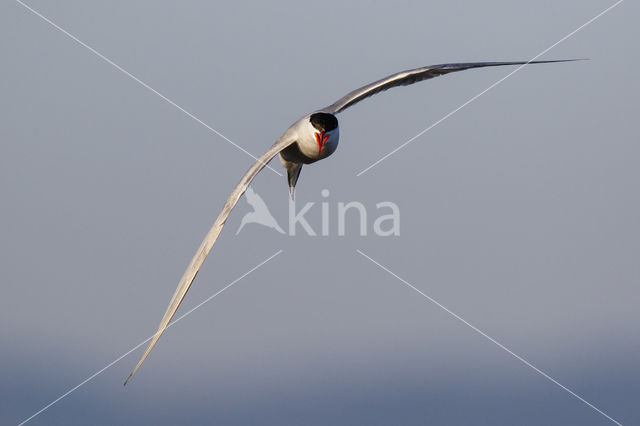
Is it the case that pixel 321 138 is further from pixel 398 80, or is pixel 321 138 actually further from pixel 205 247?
pixel 205 247

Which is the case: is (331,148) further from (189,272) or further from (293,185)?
(189,272)

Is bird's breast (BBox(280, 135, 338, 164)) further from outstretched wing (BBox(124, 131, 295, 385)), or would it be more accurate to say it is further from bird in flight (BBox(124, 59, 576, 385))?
outstretched wing (BBox(124, 131, 295, 385))

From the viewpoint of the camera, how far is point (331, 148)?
20.9 meters

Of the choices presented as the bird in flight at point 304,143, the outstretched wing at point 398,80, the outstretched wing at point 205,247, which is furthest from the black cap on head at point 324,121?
the outstretched wing at point 205,247

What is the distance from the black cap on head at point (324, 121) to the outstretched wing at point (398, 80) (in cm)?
74

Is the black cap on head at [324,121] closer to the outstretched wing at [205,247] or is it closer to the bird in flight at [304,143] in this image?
the bird in flight at [304,143]

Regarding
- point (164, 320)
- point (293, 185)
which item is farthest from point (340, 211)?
point (164, 320)

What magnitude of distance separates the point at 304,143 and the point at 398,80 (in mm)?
2654

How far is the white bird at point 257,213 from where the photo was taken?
20938 mm

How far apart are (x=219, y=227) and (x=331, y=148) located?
3307mm

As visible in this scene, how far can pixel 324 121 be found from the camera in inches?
807

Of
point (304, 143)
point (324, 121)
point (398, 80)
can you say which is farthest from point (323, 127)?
point (398, 80)

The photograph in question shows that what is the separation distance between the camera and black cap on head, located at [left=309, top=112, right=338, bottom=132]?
20.5m

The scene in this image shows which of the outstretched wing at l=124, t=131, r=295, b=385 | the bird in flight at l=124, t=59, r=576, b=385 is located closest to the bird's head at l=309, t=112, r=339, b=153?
the bird in flight at l=124, t=59, r=576, b=385
